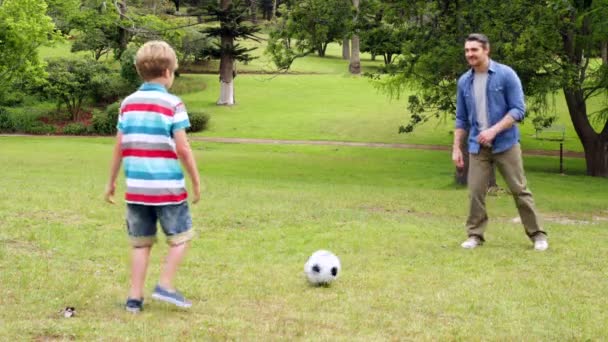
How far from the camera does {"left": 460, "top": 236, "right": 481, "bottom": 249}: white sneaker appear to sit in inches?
333

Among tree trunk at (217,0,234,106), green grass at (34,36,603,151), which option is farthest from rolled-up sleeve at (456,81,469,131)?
tree trunk at (217,0,234,106)

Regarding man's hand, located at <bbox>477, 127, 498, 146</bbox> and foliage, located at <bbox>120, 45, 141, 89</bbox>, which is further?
foliage, located at <bbox>120, 45, 141, 89</bbox>

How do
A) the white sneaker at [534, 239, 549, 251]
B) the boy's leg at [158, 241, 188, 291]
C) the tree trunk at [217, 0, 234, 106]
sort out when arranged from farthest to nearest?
the tree trunk at [217, 0, 234, 106] < the white sneaker at [534, 239, 549, 251] < the boy's leg at [158, 241, 188, 291]

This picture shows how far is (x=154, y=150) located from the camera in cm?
517

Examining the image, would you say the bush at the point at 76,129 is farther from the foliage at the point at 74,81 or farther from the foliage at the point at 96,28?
the foliage at the point at 96,28

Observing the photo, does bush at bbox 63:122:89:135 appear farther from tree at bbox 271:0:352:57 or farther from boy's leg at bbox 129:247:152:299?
boy's leg at bbox 129:247:152:299

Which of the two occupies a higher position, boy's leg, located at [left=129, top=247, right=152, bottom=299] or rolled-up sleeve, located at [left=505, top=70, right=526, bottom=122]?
rolled-up sleeve, located at [left=505, top=70, right=526, bottom=122]

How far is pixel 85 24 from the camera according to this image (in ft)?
161

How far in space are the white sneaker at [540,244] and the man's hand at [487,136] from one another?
4.06 ft

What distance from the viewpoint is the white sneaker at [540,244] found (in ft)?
27.2

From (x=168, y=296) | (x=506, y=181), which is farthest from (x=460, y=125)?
(x=168, y=296)

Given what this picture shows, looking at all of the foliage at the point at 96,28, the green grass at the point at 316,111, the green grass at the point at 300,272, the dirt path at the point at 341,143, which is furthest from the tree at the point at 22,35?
the green grass at the point at 300,272

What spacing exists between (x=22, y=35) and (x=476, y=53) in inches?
1138

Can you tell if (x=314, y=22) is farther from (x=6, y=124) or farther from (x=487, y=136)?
(x=6, y=124)
